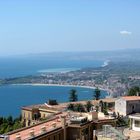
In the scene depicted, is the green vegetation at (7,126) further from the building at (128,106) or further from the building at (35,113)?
the building at (128,106)

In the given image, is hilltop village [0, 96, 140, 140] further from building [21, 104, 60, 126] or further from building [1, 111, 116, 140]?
building [21, 104, 60, 126]

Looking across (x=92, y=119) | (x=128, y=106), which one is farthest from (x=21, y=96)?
(x=92, y=119)

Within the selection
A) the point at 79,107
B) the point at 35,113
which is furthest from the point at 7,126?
the point at 79,107

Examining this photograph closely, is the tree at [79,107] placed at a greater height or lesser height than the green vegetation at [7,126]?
greater

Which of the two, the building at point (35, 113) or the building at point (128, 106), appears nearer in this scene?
the building at point (35, 113)

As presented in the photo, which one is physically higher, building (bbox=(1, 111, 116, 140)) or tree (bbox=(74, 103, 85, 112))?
building (bbox=(1, 111, 116, 140))

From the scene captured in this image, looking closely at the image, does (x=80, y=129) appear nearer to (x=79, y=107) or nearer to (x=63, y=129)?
(x=63, y=129)

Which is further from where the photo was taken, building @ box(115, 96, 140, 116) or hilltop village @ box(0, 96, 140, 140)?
building @ box(115, 96, 140, 116)

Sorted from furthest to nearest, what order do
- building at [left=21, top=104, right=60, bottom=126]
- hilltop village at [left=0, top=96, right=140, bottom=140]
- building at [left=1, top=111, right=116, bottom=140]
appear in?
building at [left=21, top=104, right=60, bottom=126], building at [left=1, top=111, right=116, bottom=140], hilltop village at [left=0, top=96, right=140, bottom=140]

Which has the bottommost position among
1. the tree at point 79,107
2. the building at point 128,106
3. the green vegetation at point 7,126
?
the green vegetation at point 7,126

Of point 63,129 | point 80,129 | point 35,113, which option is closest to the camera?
point 63,129

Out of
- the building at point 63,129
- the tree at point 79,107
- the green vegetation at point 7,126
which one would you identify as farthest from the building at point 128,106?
the building at point 63,129

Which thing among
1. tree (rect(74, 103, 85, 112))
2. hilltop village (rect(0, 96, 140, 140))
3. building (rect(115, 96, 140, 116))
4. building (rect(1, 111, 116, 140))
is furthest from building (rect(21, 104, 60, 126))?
building (rect(1, 111, 116, 140))

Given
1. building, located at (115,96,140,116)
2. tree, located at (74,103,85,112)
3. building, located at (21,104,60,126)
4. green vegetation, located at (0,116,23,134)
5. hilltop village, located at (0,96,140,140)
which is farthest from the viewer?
tree, located at (74,103,85,112)
